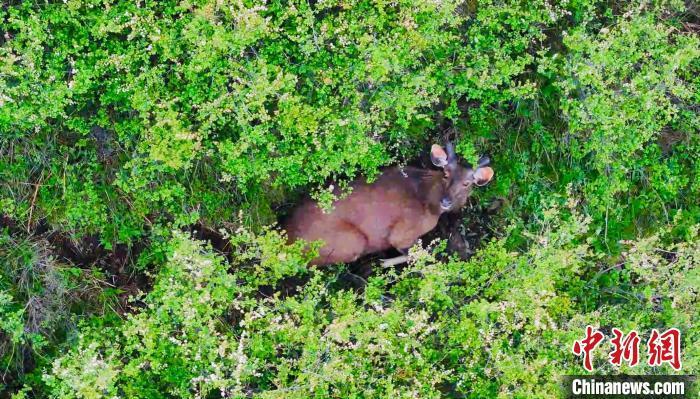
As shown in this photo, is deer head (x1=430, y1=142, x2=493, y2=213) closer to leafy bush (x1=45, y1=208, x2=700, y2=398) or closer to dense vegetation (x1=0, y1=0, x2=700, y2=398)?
Result: dense vegetation (x1=0, y1=0, x2=700, y2=398)

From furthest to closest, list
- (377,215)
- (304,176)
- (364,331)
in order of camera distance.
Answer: (377,215), (304,176), (364,331)

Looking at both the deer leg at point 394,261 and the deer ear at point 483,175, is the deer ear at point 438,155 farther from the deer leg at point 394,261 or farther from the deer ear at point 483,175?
the deer leg at point 394,261

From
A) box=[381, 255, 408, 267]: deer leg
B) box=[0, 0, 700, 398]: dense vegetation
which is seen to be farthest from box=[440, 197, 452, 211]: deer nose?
box=[381, 255, 408, 267]: deer leg

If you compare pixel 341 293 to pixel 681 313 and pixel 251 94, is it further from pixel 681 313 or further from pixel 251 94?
pixel 681 313

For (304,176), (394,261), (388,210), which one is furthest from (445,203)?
(304,176)

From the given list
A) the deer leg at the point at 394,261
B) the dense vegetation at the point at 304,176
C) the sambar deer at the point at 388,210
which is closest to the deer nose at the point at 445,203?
the sambar deer at the point at 388,210

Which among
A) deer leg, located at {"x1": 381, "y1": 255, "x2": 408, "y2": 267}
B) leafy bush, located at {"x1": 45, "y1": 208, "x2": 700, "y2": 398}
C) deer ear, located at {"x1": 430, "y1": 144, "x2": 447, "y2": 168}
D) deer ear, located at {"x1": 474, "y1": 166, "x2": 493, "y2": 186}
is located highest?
deer ear, located at {"x1": 430, "y1": 144, "x2": 447, "y2": 168}

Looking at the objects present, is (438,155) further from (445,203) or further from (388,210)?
(388,210)
